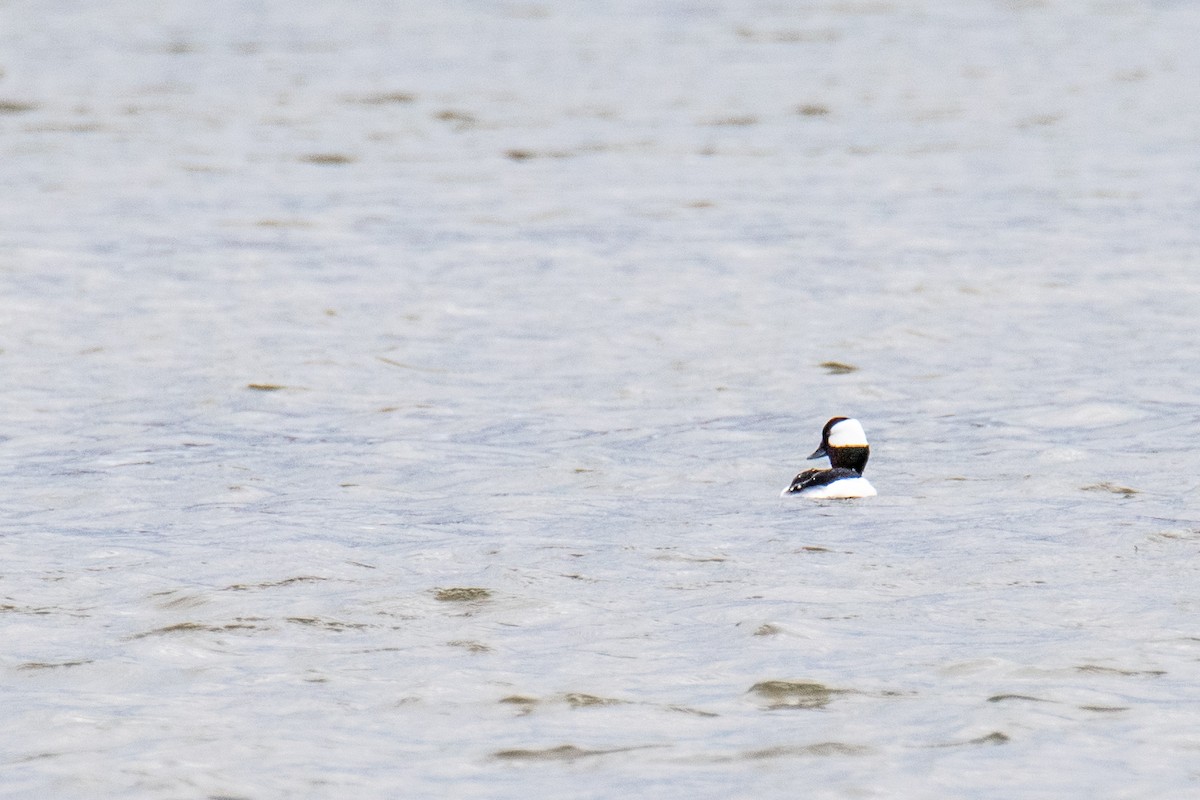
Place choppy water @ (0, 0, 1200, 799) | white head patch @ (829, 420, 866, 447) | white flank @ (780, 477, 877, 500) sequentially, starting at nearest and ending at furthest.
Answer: choppy water @ (0, 0, 1200, 799), white flank @ (780, 477, 877, 500), white head patch @ (829, 420, 866, 447)

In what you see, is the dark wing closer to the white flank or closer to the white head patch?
the white flank

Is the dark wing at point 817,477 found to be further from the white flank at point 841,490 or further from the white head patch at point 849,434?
the white head patch at point 849,434

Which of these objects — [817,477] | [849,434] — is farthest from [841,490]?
[849,434]

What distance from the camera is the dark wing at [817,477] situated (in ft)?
34.8

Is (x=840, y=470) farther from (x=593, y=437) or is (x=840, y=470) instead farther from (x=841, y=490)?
(x=593, y=437)

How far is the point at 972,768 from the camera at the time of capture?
6.83 m

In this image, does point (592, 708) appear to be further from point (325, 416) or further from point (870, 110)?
point (870, 110)

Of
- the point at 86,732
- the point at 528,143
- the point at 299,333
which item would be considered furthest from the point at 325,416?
the point at 528,143

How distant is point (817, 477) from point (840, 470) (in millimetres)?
188

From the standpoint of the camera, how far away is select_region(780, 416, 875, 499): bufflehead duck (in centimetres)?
1058

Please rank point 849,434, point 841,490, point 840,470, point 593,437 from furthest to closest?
1. point 593,437
2. point 849,434
3. point 840,470
4. point 841,490

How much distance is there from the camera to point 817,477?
10.6 meters

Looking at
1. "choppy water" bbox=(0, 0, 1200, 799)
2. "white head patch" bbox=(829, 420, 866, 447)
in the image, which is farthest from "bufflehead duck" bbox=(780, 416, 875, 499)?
"choppy water" bbox=(0, 0, 1200, 799)

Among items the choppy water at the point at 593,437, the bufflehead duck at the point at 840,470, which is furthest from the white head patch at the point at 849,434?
the choppy water at the point at 593,437
